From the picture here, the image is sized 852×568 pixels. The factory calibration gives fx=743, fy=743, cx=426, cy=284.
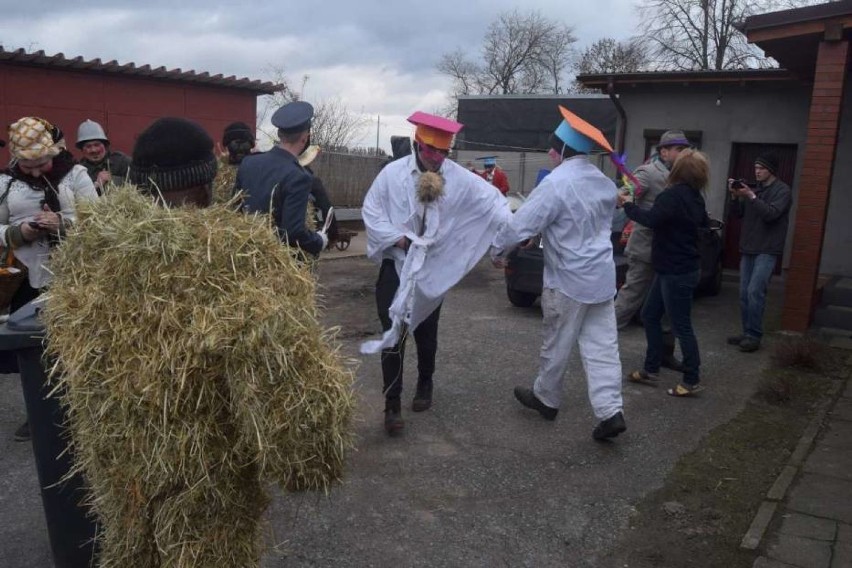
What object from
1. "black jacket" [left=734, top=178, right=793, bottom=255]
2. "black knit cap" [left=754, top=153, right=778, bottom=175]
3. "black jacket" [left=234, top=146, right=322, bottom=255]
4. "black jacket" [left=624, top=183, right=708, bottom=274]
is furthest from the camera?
"black knit cap" [left=754, top=153, right=778, bottom=175]

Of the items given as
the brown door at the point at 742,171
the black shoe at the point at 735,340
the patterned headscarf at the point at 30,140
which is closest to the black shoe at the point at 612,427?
the black shoe at the point at 735,340

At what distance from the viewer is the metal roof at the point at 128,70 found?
10557mm

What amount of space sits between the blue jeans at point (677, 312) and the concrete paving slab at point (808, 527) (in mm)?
1885

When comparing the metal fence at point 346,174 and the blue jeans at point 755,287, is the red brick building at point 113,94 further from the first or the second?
the blue jeans at point 755,287

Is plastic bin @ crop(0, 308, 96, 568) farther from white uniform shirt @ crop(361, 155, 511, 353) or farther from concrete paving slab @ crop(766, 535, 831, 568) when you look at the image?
concrete paving slab @ crop(766, 535, 831, 568)

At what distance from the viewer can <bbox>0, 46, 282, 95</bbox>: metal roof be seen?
10557 millimetres

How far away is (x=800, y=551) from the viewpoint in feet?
10.8

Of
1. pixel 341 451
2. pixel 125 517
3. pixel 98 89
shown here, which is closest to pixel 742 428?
pixel 341 451

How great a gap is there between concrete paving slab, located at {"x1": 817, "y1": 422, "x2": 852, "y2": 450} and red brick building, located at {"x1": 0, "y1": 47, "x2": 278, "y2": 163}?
363 inches

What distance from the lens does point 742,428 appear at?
16.0 feet

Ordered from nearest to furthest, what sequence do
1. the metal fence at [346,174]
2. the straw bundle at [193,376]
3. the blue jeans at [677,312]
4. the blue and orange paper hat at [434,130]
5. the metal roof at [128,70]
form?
1. the straw bundle at [193,376]
2. the blue and orange paper hat at [434,130]
3. the blue jeans at [677,312]
4. the metal roof at [128,70]
5. the metal fence at [346,174]

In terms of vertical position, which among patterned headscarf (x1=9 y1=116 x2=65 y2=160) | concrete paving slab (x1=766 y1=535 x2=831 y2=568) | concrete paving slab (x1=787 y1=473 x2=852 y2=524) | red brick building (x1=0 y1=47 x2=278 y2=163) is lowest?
concrete paving slab (x1=766 y1=535 x2=831 y2=568)

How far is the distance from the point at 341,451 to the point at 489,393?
352 centimetres

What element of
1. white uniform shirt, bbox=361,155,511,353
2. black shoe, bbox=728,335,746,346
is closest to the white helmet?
white uniform shirt, bbox=361,155,511,353
